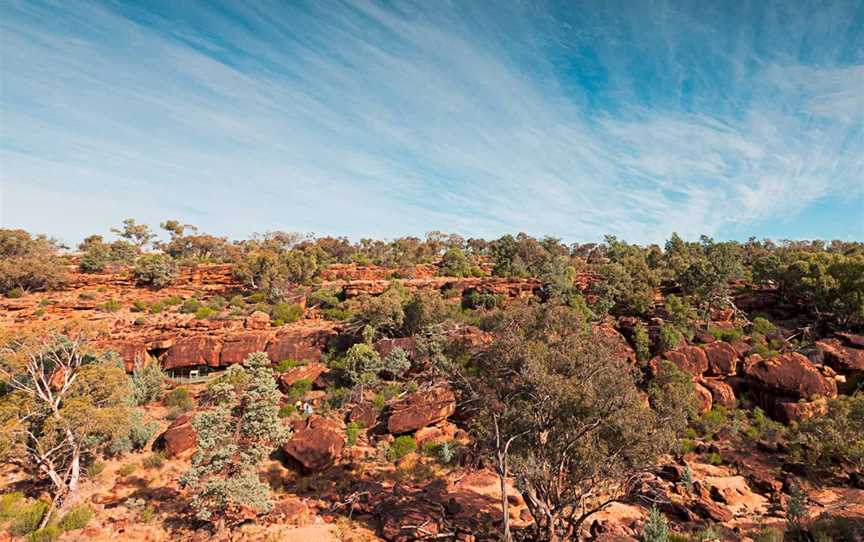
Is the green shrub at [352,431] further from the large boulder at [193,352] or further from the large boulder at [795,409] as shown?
the large boulder at [795,409]

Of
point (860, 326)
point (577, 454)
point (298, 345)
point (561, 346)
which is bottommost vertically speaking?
point (298, 345)

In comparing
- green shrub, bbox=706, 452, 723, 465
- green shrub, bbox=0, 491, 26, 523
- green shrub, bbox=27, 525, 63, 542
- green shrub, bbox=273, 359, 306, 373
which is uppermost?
green shrub, bbox=706, 452, 723, 465

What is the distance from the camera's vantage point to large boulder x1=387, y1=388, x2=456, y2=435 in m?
22.2

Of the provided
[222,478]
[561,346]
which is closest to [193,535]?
[222,478]

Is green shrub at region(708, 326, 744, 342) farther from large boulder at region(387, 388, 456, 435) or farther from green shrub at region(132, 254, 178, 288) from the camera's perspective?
green shrub at region(132, 254, 178, 288)

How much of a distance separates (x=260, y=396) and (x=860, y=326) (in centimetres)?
4765

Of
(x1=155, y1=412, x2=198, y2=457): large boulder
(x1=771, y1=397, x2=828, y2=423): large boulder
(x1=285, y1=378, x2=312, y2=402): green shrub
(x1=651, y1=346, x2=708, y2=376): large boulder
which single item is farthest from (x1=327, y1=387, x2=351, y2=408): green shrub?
(x1=771, y1=397, x2=828, y2=423): large boulder

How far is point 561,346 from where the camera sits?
45.1ft

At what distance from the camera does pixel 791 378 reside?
25484 millimetres

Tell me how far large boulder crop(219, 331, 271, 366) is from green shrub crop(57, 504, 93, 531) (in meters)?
15.9

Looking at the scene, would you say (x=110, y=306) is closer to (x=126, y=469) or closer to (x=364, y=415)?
(x=126, y=469)

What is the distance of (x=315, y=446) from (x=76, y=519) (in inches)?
337

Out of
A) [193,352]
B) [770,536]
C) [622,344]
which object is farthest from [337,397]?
[770,536]

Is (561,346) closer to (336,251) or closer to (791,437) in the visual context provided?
(791,437)
